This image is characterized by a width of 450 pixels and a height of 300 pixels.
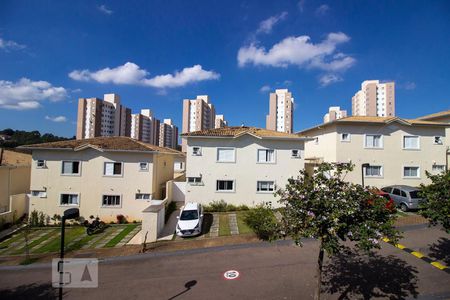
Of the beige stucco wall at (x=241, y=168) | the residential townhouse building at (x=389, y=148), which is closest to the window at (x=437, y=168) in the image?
the residential townhouse building at (x=389, y=148)

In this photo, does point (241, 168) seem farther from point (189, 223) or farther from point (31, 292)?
point (31, 292)

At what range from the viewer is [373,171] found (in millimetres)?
22891

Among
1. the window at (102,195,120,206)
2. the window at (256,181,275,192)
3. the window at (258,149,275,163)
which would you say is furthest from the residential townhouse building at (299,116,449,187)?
the window at (102,195,120,206)

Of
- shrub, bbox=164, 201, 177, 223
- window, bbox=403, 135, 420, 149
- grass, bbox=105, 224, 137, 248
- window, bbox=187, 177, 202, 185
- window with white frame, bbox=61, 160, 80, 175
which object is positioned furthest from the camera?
window, bbox=403, 135, 420, 149

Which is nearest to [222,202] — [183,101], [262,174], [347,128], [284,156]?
[262,174]

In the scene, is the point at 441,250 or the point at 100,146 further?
the point at 100,146

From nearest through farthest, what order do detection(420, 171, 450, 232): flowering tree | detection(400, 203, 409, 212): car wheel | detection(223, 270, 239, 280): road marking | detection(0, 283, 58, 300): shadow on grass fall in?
detection(420, 171, 450, 232): flowering tree → detection(0, 283, 58, 300): shadow on grass → detection(223, 270, 239, 280): road marking → detection(400, 203, 409, 212): car wheel

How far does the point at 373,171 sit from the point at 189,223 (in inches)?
746

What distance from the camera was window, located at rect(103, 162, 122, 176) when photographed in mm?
20969

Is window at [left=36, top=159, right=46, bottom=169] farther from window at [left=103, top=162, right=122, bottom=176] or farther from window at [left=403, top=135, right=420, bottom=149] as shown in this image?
window at [left=403, top=135, right=420, bottom=149]

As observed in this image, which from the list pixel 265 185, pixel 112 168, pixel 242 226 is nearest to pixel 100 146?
pixel 112 168

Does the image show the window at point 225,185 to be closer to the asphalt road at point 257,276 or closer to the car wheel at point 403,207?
the asphalt road at point 257,276

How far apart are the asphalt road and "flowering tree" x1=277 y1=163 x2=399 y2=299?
353cm

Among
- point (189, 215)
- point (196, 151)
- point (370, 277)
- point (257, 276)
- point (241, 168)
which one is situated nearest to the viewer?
point (370, 277)
